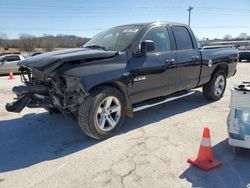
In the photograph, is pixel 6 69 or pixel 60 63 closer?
pixel 60 63

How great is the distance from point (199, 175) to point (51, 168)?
1.88 m

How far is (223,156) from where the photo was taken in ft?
12.7

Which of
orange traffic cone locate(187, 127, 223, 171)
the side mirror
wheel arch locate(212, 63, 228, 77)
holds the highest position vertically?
the side mirror

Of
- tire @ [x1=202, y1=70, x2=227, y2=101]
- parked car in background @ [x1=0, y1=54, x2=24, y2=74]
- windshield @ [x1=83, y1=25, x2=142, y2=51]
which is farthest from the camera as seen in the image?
parked car in background @ [x1=0, y1=54, x2=24, y2=74]

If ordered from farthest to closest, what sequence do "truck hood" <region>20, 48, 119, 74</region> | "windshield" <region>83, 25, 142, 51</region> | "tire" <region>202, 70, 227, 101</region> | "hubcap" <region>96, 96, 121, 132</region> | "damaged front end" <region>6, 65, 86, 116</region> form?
"tire" <region>202, 70, 227, 101</region>
"windshield" <region>83, 25, 142, 51</region>
"hubcap" <region>96, 96, 121, 132</region>
"damaged front end" <region>6, 65, 86, 116</region>
"truck hood" <region>20, 48, 119, 74</region>

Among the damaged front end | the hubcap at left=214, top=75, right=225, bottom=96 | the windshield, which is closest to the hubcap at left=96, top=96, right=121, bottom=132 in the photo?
the damaged front end

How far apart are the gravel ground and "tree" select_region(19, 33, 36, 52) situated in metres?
53.6

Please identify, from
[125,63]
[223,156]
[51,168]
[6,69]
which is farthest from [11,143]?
[6,69]

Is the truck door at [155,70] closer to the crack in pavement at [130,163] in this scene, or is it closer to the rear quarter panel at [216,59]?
the crack in pavement at [130,163]

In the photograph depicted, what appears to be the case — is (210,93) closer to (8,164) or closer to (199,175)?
(199,175)

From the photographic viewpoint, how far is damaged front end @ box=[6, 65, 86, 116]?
4152 mm

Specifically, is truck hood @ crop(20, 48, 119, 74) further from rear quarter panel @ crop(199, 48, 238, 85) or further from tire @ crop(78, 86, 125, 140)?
rear quarter panel @ crop(199, 48, 238, 85)

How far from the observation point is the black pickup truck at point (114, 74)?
417 cm

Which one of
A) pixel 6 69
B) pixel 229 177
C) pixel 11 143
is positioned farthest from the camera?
pixel 6 69
